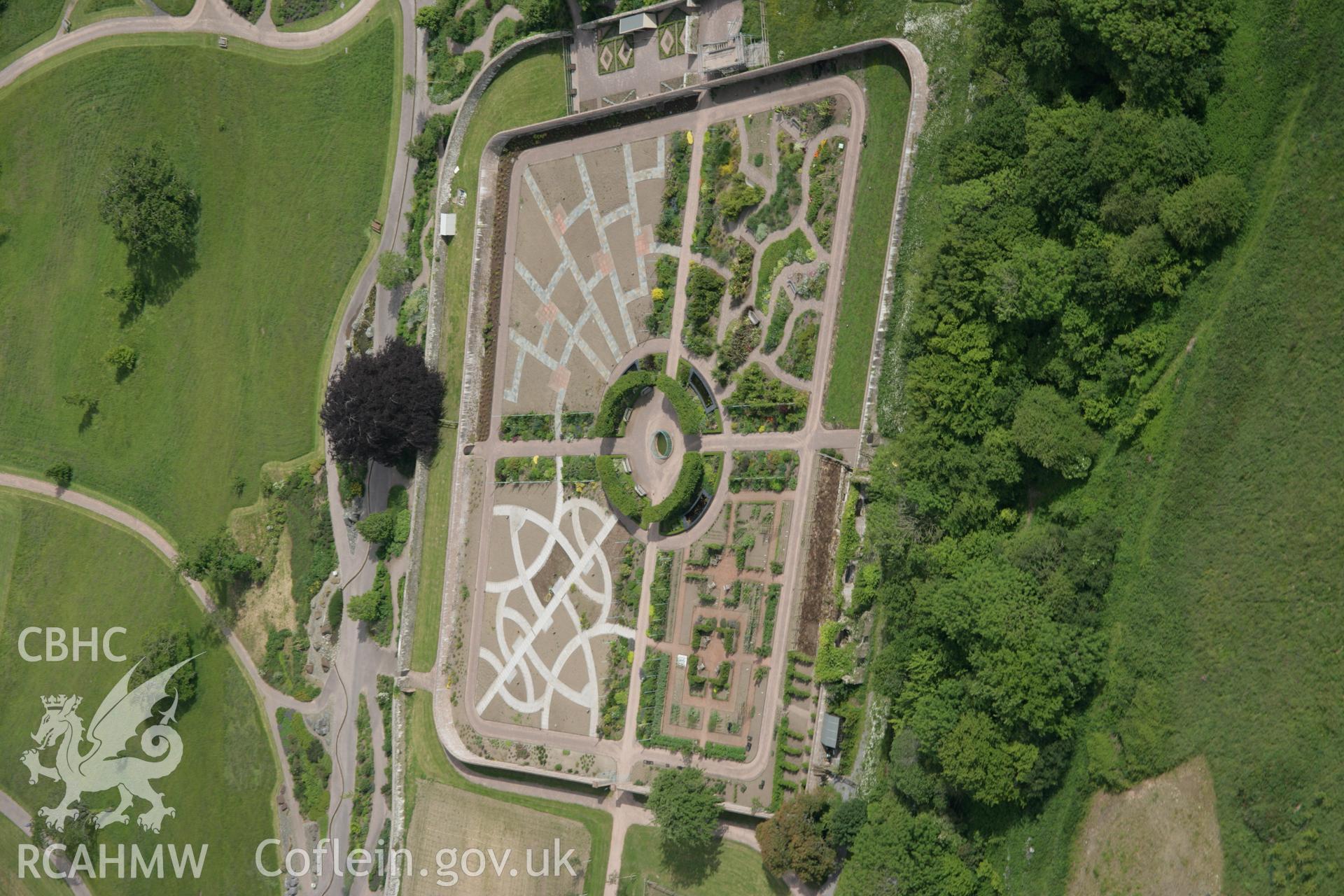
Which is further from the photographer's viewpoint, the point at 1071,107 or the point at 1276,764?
the point at 1071,107

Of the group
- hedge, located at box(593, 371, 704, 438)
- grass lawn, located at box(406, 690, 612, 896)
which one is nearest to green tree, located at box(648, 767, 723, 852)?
grass lawn, located at box(406, 690, 612, 896)

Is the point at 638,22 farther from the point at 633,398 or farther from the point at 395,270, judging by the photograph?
the point at 395,270

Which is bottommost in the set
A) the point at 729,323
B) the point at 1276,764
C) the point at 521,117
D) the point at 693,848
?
the point at 693,848

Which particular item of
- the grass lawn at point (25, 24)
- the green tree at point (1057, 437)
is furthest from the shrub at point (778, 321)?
the grass lawn at point (25, 24)

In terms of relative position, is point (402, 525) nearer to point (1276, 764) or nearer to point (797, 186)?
point (797, 186)

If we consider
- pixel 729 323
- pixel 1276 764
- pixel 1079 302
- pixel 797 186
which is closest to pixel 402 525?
pixel 729 323
